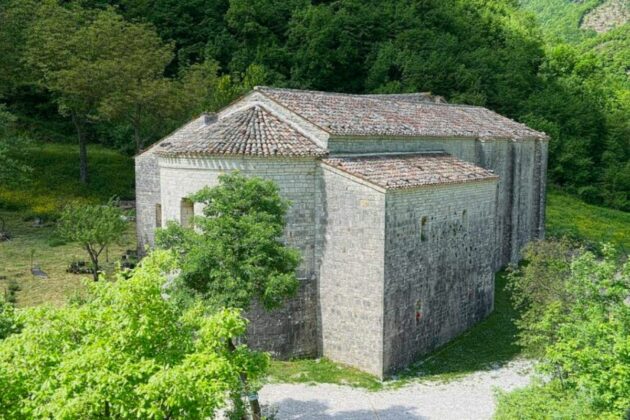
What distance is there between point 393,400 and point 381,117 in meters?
10.5

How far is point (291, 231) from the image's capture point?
16.9m

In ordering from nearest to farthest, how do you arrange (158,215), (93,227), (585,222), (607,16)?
1. (93,227)
2. (158,215)
3. (585,222)
4. (607,16)

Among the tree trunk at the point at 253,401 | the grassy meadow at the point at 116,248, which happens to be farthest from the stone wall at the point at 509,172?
the tree trunk at the point at 253,401

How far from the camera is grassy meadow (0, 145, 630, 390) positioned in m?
16.6

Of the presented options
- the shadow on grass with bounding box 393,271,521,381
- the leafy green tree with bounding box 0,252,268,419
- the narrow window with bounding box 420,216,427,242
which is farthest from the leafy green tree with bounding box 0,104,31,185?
the leafy green tree with bounding box 0,252,268,419

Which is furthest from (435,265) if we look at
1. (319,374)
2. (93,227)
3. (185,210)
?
(93,227)

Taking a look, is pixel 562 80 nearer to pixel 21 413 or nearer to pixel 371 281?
pixel 371 281

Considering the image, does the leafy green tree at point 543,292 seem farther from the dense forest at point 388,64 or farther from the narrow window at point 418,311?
the dense forest at point 388,64

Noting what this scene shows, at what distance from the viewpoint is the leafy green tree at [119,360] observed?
715 centimetres

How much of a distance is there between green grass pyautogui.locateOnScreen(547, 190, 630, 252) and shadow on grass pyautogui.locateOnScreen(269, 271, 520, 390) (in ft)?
55.5

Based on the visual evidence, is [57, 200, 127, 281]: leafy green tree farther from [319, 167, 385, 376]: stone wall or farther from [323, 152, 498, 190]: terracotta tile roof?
[323, 152, 498, 190]: terracotta tile roof

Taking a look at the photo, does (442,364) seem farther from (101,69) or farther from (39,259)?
(101,69)

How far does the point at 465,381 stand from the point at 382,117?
32.0 ft

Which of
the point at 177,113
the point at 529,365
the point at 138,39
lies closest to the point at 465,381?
the point at 529,365
